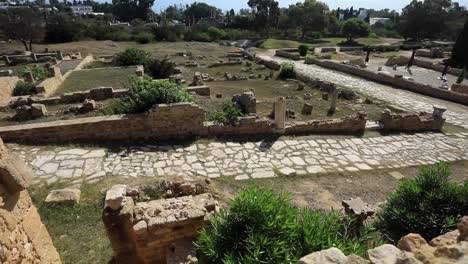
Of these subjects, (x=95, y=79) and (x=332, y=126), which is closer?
(x=332, y=126)

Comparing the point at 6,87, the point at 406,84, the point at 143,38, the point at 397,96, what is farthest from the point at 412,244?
the point at 143,38

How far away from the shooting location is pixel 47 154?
7445mm

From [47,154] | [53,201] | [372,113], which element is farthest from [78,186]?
[372,113]

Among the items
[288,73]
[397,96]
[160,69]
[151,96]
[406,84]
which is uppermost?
[151,96]

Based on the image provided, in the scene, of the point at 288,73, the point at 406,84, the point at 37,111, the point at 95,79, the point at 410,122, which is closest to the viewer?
the point at 37,111

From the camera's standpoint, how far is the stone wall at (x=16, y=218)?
9.27ft

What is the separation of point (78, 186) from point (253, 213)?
457 cm

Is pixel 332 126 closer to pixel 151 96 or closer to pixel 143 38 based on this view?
pixel 151 96

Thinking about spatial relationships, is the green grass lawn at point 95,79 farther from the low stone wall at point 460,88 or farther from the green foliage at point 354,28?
the green foliage at point 354,28

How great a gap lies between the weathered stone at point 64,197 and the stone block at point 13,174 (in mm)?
2935

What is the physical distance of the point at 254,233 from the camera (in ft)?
11.3

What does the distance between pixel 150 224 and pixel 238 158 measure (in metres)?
4.15

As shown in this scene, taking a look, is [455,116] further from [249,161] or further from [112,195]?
[112,195]

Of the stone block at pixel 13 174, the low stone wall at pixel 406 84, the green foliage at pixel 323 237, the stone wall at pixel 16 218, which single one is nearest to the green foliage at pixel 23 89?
the stone wall at pixel 16 218
